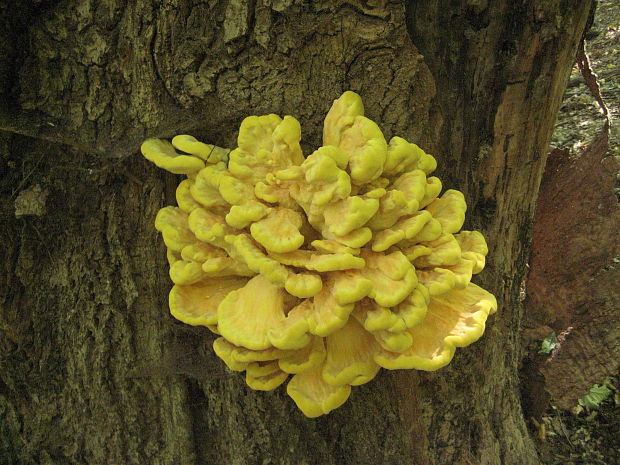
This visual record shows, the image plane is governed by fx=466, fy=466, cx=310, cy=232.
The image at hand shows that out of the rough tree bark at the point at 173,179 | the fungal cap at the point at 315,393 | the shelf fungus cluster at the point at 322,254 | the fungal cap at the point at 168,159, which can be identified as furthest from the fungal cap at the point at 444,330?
the fungal cap at the point at 168,159

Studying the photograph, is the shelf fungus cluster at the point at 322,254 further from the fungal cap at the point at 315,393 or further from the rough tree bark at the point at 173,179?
the rough tree bark at the point at 173,179

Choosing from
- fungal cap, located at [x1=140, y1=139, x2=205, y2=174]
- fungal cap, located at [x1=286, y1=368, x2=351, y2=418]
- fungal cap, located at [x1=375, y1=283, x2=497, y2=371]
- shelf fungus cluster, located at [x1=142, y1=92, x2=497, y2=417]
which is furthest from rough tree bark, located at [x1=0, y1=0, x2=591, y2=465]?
fungal cap, located at [x1=375, y1=283, x2=497, y2=371]

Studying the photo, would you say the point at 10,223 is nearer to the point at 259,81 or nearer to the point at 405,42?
the point at 259,81

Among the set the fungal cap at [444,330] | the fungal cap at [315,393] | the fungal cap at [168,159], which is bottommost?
the fungal cap at [315,393]

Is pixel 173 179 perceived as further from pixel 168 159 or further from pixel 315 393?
pixel 315 393

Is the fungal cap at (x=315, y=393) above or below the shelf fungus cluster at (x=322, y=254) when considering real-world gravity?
below

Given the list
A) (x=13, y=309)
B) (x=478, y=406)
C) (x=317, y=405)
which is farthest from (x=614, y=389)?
(x=13, y=309)

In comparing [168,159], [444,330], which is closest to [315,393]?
[444,330]
